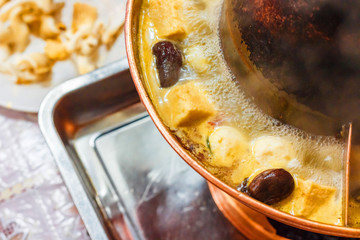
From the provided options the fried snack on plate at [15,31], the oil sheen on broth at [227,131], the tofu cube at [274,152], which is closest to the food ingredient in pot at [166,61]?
the oil sheen on broth at [227,131]

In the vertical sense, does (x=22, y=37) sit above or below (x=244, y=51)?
below

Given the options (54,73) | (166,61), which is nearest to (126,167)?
(54,73)

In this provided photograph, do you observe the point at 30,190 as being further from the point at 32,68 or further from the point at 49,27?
the point at 49,27

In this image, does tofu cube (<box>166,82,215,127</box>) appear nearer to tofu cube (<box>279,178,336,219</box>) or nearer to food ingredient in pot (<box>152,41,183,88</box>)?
food ingredient in pot (<box>152,41,183,88</box>)

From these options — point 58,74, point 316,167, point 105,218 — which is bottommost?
point 105,218

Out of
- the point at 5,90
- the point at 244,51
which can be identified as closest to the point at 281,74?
the point at 244,51

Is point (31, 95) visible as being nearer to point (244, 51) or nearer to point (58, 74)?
point (58, 74)

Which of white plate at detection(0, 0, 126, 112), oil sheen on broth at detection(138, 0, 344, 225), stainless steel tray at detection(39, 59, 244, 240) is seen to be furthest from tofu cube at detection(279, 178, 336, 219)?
white plate at detection(0, 0, 126, 112)

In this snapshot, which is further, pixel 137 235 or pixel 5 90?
pixel 5 90

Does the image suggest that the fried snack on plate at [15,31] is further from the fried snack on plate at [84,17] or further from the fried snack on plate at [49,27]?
the fried snack on plate at [84,17]
